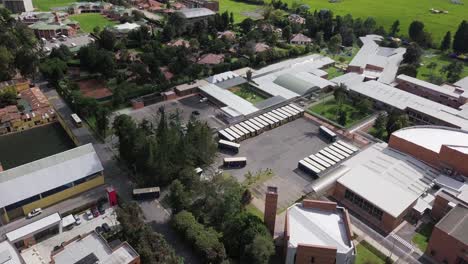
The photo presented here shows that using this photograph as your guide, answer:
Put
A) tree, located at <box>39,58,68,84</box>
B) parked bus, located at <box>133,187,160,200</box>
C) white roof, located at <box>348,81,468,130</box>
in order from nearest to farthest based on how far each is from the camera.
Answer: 1. parked bus, located at <box>133,187,160,200</box>
2. white roof, located at <box>348,81,468,130</box>
3. tree, located at <box>39,58,68,84</box>

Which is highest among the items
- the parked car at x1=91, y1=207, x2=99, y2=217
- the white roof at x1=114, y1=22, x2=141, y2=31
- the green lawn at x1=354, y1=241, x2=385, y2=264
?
the white roof at x1=114, y1=22, x2=141, y2=31

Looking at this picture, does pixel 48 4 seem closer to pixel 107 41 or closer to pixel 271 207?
pixel 107 41

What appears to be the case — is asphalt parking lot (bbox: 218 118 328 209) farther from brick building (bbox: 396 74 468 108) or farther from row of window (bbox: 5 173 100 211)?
brick building (bbox: 396 74 468 108)

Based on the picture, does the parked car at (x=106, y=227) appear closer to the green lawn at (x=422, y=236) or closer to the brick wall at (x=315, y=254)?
the brick wall at (x=315, y=254)

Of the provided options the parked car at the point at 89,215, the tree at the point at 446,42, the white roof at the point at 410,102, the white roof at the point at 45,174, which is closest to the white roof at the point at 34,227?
the parked car at the point at 89,215

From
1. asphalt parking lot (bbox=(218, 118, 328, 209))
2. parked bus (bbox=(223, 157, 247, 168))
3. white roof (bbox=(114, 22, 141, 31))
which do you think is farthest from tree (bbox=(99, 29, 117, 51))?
parked bus (bbox=(223, 157, 247, 168))

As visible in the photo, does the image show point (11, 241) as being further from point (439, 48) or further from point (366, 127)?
point (439, 48)

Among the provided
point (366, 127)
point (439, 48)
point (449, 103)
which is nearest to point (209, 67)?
point (366, 127)
